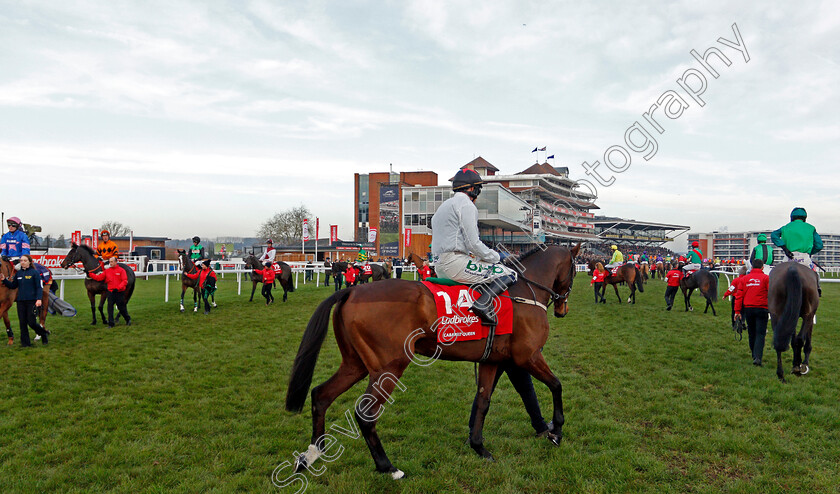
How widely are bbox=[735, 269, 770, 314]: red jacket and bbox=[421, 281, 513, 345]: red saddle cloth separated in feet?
17.0

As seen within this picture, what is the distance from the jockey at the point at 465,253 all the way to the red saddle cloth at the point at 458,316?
7cm

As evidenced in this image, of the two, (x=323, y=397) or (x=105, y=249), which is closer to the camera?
(x=323, y=397)

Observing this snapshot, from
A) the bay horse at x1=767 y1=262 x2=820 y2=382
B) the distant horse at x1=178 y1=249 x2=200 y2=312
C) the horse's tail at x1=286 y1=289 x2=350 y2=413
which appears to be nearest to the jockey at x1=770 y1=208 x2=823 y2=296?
the bay horse at x1=767 y1=262 x2=820 y2=382

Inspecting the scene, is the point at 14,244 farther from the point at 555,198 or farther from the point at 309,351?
the point at 555,198

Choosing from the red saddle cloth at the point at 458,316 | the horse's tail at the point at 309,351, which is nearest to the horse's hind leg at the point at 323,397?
the horse's tail at the point at 309,351

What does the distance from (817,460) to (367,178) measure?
85394 mm

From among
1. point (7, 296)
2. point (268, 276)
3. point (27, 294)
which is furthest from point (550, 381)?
point (268, 276)

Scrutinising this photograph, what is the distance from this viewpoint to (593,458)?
3.92 m

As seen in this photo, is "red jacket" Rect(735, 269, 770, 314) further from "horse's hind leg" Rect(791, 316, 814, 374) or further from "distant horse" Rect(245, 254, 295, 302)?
"distant horse" Rect(245, 254, 295, 302)

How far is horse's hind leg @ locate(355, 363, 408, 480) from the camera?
11.7ft

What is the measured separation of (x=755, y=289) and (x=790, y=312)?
109 centimetres

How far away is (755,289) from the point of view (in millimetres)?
7062

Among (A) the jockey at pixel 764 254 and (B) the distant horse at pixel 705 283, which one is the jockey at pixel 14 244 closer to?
(A) the jockey at pixel 764 254

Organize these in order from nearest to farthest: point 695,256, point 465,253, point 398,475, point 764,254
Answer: point 398,475 → point 465,253 → point 764,254 → point 695,256
